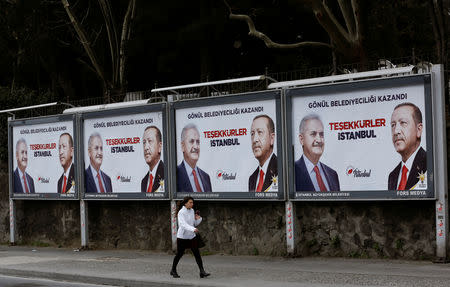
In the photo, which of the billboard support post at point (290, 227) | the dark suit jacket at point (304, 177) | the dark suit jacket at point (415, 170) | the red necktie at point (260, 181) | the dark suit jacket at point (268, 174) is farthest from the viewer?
the red necktie at point (260, 181)

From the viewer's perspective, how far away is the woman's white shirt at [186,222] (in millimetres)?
13938

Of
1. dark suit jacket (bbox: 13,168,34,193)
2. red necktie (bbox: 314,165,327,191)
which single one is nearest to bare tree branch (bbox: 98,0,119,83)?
dark suit jacket (bbox: 13,168,34,193)

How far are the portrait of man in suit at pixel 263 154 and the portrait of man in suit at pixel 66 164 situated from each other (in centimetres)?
678

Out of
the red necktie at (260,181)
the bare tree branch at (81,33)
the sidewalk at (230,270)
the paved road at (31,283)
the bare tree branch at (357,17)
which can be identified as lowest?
the paved road at (31,283)

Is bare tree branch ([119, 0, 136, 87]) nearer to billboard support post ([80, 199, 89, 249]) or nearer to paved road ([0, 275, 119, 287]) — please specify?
billboard support post ([80, 199, 89, 249])

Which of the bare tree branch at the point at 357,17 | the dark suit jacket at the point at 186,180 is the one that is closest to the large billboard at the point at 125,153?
the dark suit jacket at the point at 186,180

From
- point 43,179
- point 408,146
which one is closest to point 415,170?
point 408,146

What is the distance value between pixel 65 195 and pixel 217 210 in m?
5.72

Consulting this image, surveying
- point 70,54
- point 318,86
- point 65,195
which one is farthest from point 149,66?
point 318,86

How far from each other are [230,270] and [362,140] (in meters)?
3.65

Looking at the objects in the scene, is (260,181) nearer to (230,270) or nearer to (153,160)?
(230,270)

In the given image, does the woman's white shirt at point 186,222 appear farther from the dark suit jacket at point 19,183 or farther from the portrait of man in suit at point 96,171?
the dark suit jacket at point 19,183

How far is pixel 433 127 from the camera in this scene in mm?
14055

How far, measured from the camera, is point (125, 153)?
2009 centimetres
